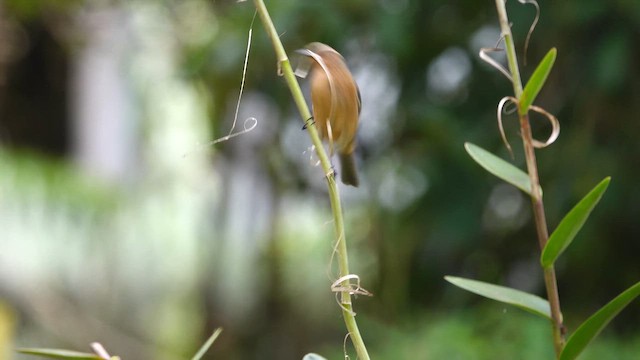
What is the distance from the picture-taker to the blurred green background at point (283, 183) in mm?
1352

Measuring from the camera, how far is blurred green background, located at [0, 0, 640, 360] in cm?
135

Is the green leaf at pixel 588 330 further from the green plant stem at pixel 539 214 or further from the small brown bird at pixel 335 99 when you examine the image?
the small brown bird at pixel 335 99

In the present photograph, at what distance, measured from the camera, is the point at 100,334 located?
2760 mm

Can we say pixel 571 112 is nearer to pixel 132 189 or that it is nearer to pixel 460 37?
pixel 460 37

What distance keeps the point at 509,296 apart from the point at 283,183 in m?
1.73

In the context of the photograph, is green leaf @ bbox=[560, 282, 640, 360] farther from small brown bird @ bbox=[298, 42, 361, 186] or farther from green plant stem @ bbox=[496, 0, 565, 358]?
small brown bird @ bbox=[298, 42, 361, 186]

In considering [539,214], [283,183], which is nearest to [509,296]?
[539,214]

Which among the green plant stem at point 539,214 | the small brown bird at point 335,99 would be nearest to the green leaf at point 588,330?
the green plant stem at point 539,214

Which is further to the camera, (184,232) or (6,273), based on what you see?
(184,232)

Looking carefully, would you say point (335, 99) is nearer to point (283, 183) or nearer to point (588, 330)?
point (588, 330)

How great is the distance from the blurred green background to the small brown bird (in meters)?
0.04

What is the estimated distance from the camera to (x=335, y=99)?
319 mm

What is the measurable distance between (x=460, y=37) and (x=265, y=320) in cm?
116

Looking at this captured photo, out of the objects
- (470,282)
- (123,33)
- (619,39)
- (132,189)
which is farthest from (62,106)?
(470,282)
